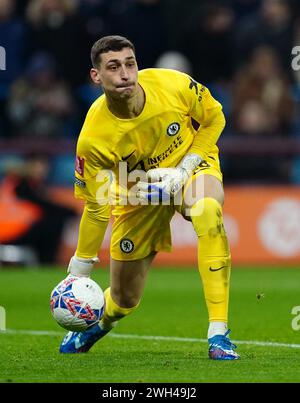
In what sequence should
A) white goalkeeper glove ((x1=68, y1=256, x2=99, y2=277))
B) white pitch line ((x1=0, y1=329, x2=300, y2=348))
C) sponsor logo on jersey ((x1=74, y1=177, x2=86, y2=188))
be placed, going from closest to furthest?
sponsor logo on jersey ((x1=74, y1=177, x2=86, y2=188))
white goalkeeper glove ((x1=68, y1=256, x2=99, y2=277))
white pitch line ((x1=0, y1=329, x2=300, y2=348))

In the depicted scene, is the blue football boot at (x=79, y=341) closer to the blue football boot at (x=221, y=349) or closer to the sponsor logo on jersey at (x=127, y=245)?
the sponsor logo on jersey at (x=127, y=245)

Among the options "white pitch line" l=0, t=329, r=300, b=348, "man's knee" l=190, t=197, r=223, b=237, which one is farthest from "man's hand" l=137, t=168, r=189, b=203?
"white pitch line" l=0, t=329, r=300, b=348

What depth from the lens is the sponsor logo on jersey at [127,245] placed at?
812 centimetres


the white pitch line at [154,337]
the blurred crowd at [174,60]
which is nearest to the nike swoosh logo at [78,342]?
the white pitch line at [154,337]

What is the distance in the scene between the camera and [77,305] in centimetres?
754

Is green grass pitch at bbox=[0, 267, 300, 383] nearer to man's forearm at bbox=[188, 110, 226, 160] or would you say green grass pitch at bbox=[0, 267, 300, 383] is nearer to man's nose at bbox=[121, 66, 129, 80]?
man's forearm at bbox=[188, 110, 226, 160]

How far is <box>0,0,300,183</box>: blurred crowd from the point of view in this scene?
1617 centimetres

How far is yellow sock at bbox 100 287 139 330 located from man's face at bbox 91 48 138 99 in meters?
1.62

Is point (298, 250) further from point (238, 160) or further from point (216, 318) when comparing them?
point (216, 318)

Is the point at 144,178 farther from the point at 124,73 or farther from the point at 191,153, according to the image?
the point at 124,73

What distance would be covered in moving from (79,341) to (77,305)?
76 centimetres

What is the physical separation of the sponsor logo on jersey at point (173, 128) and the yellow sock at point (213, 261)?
688mm

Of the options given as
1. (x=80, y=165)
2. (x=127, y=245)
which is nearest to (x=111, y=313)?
(x=127, y=245)
